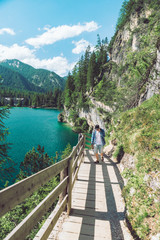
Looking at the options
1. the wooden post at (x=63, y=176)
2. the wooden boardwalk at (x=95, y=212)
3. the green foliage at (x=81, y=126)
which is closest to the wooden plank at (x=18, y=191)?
the wooden post at (x=63, y=176)

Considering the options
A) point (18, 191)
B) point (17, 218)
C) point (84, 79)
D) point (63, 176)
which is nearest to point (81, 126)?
point (84, 79)

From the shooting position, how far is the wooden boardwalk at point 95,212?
2.91 m

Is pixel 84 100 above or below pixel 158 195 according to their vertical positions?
above

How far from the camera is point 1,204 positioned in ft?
3.95

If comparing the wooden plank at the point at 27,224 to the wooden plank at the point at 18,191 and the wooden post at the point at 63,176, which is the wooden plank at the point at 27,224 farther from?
the wooden post at the point at 63,176

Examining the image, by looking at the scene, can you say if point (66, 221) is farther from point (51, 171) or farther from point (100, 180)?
point (100, 180)

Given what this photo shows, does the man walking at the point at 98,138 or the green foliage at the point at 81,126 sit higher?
the man walking at the point at 98,138

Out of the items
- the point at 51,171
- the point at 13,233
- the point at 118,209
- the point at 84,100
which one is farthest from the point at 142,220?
→ the point at 84,100

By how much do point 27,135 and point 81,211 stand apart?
37.9 m

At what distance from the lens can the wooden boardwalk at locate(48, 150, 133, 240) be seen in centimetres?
291

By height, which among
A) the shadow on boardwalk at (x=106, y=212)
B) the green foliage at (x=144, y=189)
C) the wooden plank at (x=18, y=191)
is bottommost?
the shadow on boardwalk at (x=106, y=212)

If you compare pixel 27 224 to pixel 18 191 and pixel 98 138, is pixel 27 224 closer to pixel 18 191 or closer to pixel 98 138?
pixel 18 191

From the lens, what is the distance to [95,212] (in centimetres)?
357

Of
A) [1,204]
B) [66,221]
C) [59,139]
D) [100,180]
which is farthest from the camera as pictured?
[59,139]
